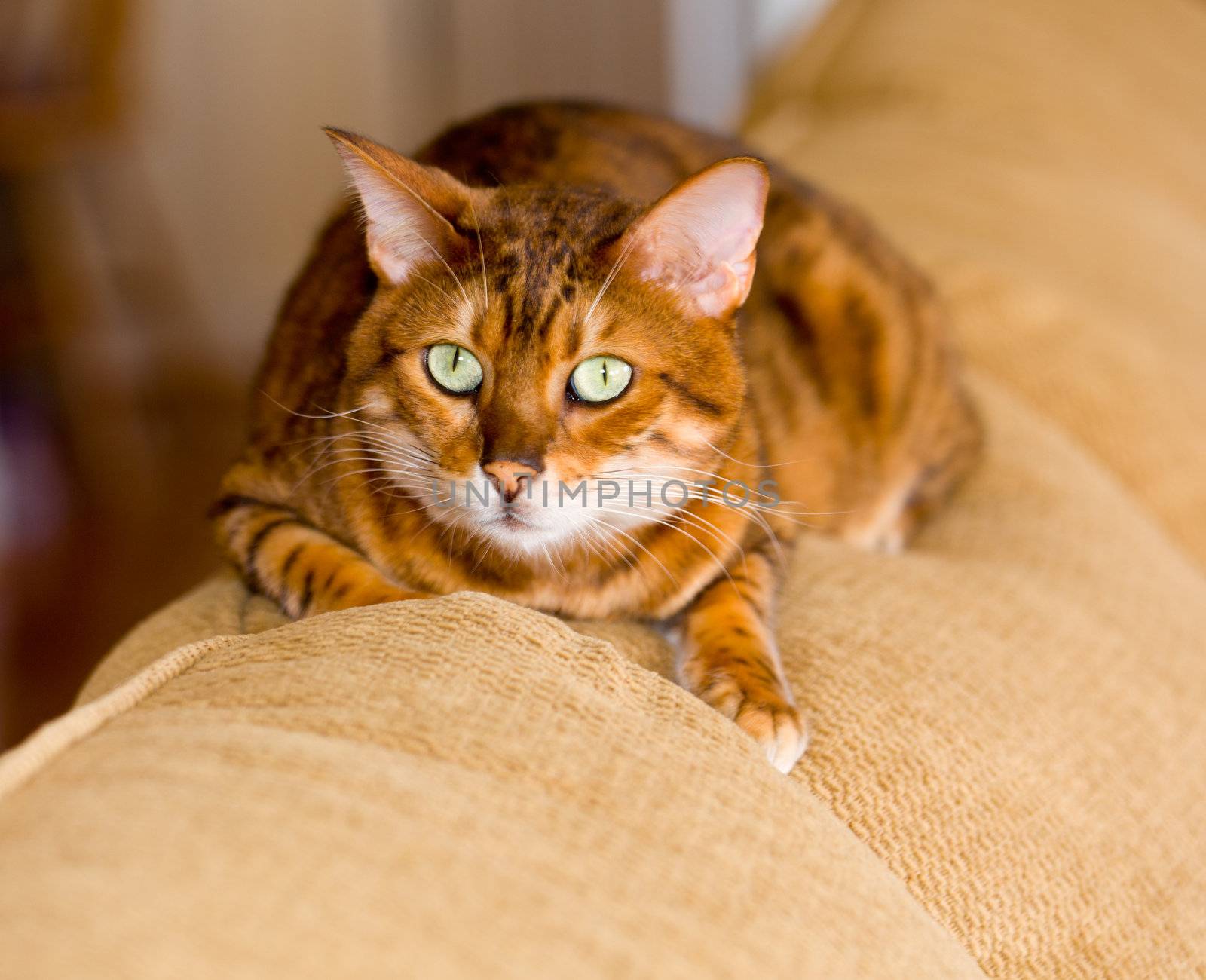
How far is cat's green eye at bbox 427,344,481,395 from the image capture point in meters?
0.90

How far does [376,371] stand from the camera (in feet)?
3.12

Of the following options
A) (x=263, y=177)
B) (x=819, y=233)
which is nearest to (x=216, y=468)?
(x=263, y=177)

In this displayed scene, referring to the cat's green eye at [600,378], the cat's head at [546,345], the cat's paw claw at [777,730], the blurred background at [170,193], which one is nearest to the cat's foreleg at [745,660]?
the cat's paw claw at [777,730]

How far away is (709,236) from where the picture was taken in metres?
0.90

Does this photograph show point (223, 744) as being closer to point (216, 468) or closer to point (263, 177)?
point (216, 468)

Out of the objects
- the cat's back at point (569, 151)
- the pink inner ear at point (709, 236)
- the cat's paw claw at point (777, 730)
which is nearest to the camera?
the cat's paw claw at point (777, 730)

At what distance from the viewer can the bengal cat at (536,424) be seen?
879 mm

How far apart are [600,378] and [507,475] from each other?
0.39ft

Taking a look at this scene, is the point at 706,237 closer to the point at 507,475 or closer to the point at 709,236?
the point at 709,236

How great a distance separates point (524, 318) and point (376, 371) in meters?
0.15

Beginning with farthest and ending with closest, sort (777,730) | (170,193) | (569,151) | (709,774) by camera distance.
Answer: (170,193)
(569,151)
(777,730)
(709,774)

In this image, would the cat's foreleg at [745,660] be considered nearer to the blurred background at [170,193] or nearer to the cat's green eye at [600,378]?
the cat's green eye at [600,378]

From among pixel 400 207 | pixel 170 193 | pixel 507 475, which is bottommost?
pixel 170 193

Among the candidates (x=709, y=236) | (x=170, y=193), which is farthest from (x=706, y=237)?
(x=170, y=193)
